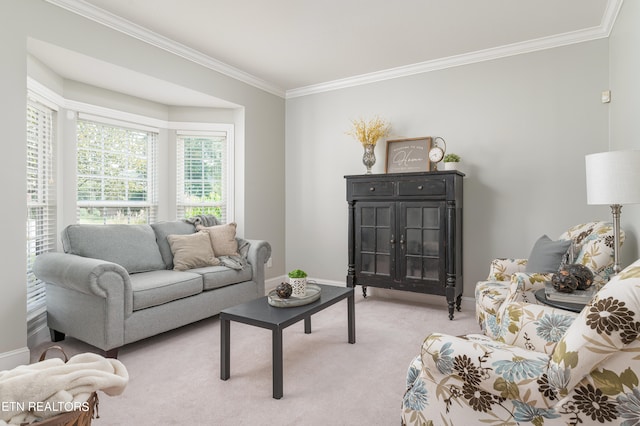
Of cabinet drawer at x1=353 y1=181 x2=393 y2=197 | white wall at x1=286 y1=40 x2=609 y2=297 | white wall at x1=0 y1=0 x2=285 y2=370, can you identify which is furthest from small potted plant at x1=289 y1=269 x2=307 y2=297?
white wall at x1=286 y1=40 x2=609 y2=297

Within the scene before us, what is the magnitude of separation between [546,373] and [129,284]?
8.52 ft

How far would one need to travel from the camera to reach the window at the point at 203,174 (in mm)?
4582

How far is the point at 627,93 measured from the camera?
2637mm

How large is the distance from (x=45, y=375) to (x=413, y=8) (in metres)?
3.21

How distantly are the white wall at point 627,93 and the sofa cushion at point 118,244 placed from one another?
3836 millimetres

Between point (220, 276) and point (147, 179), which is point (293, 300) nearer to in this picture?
point (220, 276)

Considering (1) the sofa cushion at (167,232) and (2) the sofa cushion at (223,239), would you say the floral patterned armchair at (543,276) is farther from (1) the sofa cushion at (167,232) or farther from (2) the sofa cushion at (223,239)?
(1) the sofa cushion at (167,232)

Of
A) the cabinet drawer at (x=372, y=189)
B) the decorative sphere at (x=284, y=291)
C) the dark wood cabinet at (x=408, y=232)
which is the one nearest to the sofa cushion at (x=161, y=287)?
the decorative sphere at (x=284, y=291)

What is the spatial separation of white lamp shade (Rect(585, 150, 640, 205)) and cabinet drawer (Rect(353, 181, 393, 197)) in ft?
6.83

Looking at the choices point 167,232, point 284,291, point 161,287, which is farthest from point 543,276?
point 167,232

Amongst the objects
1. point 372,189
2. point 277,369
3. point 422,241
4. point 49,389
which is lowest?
point 277,369

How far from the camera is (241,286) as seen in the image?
369 centimetres

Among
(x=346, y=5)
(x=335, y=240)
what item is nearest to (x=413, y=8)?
(x=346, y=5)

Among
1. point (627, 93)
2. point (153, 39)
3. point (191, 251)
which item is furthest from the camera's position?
point (191, 251)
